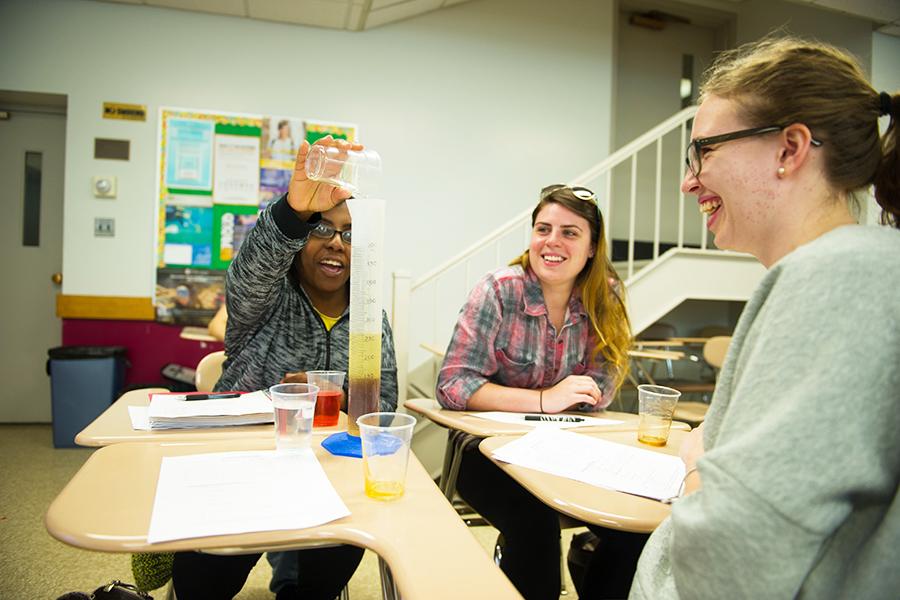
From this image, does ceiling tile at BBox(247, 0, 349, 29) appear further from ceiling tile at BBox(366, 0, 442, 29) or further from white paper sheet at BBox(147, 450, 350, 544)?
white paper sheet at BBox(147, 450, 350, 544)

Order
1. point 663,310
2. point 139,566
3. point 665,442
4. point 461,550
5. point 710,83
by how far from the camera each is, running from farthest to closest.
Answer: point 663,310
point 139,566
point 665,442
point 710,83
point 461,550

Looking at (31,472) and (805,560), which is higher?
(805,560)

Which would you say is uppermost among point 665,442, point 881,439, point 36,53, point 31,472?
point 36,53

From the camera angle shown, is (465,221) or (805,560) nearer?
(805,560)

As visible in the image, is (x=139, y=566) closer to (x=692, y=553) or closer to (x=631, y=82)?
(x=692, y=553)

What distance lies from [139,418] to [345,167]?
Answer: 682 millimetres

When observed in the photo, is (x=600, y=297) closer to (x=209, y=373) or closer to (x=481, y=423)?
(x=481, y=423)

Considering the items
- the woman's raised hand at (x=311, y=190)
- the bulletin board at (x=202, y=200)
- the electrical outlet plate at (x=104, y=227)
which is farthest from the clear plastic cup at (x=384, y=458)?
the electrical outlet plate at (x=104, y=227)

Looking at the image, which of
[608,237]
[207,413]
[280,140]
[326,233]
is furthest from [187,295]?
[608,237]

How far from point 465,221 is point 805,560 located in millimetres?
3760

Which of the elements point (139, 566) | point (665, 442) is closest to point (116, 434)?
point (139, 566)

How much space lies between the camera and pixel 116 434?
0.98m

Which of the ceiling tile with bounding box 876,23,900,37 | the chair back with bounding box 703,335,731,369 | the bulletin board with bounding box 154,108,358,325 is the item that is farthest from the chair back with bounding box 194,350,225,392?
the ceiling tile with bounding box 876,23,900,37

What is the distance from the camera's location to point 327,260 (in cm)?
142
